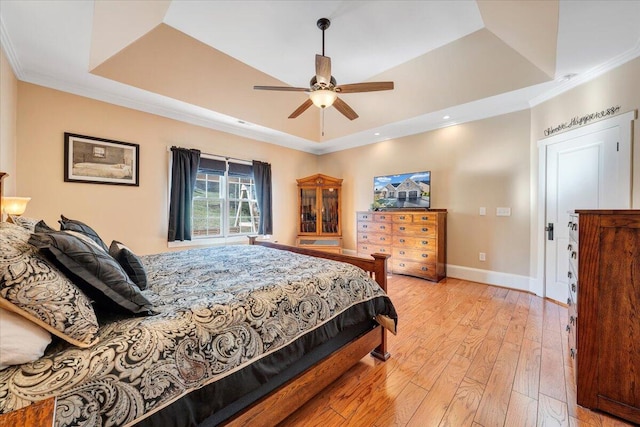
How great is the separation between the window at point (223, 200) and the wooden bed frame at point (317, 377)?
2.90 meters

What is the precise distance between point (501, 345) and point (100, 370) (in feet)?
9.00

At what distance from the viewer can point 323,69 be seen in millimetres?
2248

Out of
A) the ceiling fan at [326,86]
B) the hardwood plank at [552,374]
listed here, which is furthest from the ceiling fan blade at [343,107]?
the hardwood plank at [552,374]

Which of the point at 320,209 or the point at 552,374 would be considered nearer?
the point at 552,374

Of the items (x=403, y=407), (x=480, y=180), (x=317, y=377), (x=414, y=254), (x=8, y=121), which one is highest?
(x=8, y=121)

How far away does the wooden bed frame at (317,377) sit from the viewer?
123 centimetres

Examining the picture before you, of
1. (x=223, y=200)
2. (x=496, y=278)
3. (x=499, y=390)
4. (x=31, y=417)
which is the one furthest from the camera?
(x=223, y=200)

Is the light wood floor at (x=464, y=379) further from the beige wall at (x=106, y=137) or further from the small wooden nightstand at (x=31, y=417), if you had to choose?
the beige wall at (x=106, y=137)

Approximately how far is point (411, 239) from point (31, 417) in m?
4.21

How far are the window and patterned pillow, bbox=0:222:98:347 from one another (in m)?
3.36

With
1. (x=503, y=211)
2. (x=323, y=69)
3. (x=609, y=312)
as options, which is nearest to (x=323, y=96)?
(x=323, y=69)

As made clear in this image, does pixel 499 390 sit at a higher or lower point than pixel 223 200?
lower

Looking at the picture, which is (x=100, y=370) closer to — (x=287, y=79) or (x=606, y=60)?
(x=287, y=79)

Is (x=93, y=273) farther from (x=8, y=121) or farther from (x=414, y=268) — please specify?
(x=414, y=268)
